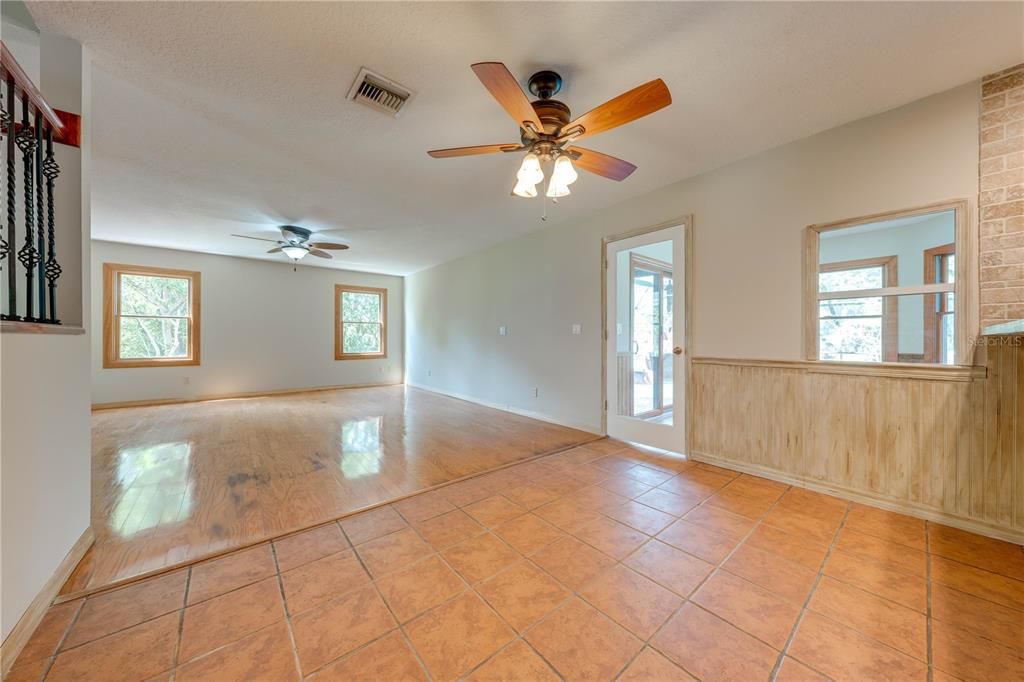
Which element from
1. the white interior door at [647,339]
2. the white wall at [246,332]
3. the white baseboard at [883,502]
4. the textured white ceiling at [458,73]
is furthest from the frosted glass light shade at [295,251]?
the white baseboard at [883,502]

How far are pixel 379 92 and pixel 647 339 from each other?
2.91 meters

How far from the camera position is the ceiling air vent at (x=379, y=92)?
1.93m

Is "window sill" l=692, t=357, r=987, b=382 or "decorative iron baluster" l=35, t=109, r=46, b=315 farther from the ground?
"decorative iron baluster" l=35, t=109, r=46, b=315

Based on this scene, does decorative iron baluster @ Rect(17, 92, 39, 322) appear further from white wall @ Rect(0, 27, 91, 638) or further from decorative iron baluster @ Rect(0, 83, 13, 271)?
white wall @ Rect(0, 27, 91, 638)

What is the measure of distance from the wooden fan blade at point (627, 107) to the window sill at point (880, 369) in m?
2.07

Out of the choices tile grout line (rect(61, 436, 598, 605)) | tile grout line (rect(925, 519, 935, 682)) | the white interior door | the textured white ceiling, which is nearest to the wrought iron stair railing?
the textured white ceiling

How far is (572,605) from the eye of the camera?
4.76 ft

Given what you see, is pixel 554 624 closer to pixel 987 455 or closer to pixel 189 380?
pixel 987 455

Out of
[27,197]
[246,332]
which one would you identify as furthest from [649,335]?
[246,332]

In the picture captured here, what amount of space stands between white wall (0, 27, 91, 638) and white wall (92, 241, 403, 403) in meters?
5.05

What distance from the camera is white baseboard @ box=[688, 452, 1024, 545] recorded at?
192 centimetres

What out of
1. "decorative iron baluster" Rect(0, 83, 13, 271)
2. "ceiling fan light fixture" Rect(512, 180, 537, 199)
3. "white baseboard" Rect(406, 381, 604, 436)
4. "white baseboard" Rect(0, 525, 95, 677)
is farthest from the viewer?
"white baseboard" Rect(406, 381, 604, 436)

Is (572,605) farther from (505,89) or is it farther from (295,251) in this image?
(295,251)

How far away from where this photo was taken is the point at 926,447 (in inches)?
83.7
